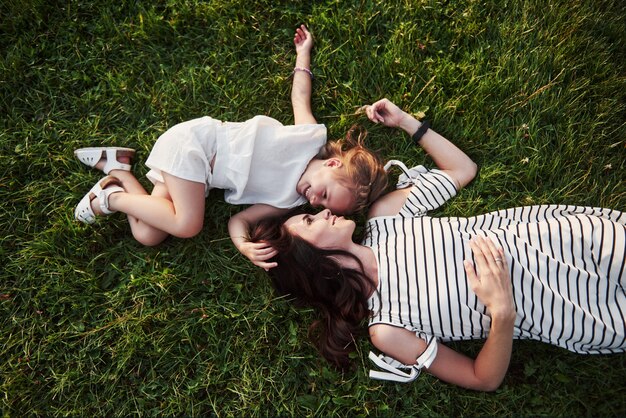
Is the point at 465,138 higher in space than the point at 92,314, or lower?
higher

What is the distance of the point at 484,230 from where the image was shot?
123 inches

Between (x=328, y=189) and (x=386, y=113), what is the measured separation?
84 cm

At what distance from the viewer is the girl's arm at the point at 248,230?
3102 mm

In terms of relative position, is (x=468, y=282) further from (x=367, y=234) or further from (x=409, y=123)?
(x=409, y=123)

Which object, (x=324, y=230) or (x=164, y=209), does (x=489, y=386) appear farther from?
(x=164, y=209)

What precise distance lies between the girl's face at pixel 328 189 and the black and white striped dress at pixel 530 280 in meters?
0.41

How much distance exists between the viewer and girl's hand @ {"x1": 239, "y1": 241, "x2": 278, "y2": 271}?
3.08 m

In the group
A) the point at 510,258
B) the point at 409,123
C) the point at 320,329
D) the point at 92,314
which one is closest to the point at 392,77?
the point at 409,123

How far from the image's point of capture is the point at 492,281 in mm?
2812

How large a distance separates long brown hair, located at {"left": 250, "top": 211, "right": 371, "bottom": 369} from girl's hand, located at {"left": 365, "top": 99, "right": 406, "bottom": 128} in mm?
1089

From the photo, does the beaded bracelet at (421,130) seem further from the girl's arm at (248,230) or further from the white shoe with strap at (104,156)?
the white shoe with strap at (104,156)

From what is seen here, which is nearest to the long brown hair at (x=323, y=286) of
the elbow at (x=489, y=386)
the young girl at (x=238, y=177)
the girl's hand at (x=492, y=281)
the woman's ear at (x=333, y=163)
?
the young girl at (x=238, y=177)

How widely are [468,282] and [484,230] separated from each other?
42cm

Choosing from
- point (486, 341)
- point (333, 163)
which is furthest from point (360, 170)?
point (486, 341)
